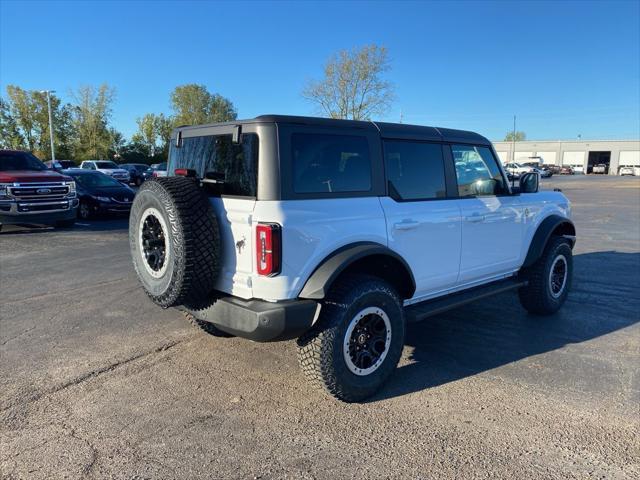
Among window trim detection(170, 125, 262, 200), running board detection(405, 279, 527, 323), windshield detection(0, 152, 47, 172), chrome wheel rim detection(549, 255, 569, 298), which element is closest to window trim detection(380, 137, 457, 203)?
running board detection(405, 279, 527, 323)

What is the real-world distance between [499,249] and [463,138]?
3.83 feet

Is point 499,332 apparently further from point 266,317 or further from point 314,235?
point 266,317

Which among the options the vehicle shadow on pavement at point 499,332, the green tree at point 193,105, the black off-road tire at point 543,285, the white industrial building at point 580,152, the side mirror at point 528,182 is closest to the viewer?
the vehicle shadow on pavement at point 499,332

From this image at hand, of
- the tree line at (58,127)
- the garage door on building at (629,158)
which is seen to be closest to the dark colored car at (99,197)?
the tree line at (58,127)

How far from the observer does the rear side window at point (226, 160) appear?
3.31 metres

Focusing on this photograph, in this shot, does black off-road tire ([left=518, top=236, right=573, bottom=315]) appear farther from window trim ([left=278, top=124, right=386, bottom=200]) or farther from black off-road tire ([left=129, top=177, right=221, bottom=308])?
black off-road tire ([left=129, top=177, right=221, bottom=308])

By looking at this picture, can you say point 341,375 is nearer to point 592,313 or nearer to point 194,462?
point 194,462

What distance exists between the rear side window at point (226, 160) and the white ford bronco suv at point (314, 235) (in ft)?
0.04

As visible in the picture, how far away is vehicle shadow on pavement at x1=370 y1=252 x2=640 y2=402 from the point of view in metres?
4.08

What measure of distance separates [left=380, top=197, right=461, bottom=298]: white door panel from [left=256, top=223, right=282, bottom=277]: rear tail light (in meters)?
1.01

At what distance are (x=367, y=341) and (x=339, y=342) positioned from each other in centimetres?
36

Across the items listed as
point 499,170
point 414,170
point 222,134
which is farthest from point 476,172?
point 222,134

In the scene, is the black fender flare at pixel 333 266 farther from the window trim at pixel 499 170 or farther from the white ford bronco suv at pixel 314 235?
the window trim at pixel 499 170

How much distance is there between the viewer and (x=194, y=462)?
2816 mm
